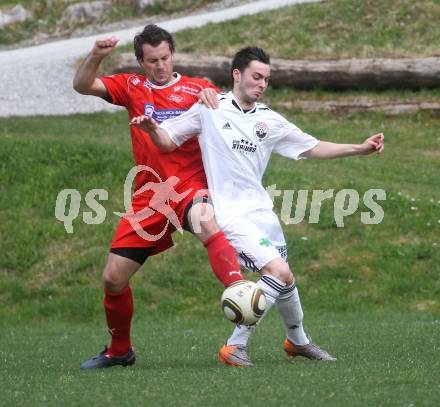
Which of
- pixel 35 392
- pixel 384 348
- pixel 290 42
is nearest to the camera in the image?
pixel 35 392

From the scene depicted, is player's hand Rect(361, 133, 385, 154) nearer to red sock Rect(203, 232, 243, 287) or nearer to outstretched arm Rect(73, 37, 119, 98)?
red sock Rect(203, 232, 243, 287)

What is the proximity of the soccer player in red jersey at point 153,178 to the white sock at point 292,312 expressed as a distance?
498 millimetres

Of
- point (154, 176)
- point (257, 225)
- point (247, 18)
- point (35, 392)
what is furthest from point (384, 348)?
point (247, 18)

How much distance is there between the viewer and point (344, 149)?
792 centimetres

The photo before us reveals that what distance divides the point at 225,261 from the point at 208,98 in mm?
1148

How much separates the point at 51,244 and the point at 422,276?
15.4 ft

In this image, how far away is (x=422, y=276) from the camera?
13.2 m

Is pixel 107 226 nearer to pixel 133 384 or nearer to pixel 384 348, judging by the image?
pixel 384 348

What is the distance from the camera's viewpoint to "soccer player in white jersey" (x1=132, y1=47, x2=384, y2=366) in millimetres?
7480

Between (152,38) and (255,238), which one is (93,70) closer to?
(152,38)

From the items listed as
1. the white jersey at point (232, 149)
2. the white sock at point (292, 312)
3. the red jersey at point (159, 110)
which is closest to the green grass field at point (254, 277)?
the white sock at point (292, 312)

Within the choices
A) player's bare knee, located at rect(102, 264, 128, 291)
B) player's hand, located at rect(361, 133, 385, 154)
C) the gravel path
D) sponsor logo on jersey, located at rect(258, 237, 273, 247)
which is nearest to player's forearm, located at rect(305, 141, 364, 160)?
player's hand, located at rect(361, 133, 385, 154)

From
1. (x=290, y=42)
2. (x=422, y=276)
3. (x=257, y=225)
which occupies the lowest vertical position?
(x=422, y=276)

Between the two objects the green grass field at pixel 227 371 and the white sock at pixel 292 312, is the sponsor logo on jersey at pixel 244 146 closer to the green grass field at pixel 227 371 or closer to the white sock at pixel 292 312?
the white sock at pixel 292 312
